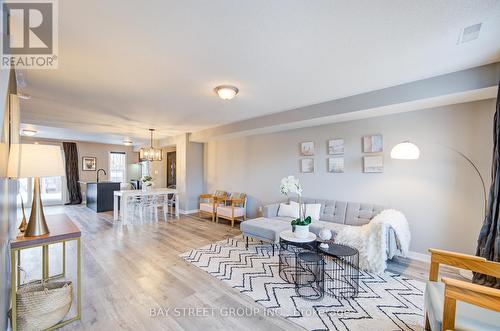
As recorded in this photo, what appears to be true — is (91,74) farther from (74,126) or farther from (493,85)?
(493,85)

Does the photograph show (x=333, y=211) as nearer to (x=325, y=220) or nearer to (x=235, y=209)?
(x=325, y=220)

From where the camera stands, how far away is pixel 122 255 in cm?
349

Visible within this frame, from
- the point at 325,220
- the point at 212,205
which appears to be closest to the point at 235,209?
the point at 212,205

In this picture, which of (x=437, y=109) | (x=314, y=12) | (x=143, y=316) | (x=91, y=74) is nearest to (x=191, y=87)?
(x=91, y=74)

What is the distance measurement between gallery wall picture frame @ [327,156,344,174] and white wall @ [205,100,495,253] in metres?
0.09

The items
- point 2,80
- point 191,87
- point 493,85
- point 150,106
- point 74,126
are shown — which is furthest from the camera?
point 74,126

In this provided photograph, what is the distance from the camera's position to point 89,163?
911cm

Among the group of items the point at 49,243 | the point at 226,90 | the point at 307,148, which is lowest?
the point at 49,243

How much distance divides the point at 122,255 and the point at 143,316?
178 cm

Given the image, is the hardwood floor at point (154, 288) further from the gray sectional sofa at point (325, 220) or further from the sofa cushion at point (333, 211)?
the sofa cushion at point (333, 211)

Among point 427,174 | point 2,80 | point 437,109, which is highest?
point 437,109

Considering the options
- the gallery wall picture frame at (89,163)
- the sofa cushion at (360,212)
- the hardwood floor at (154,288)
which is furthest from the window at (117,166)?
the sofa cushion at (360,212)

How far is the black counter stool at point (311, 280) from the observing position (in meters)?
2.41

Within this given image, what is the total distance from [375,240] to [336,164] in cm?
174
